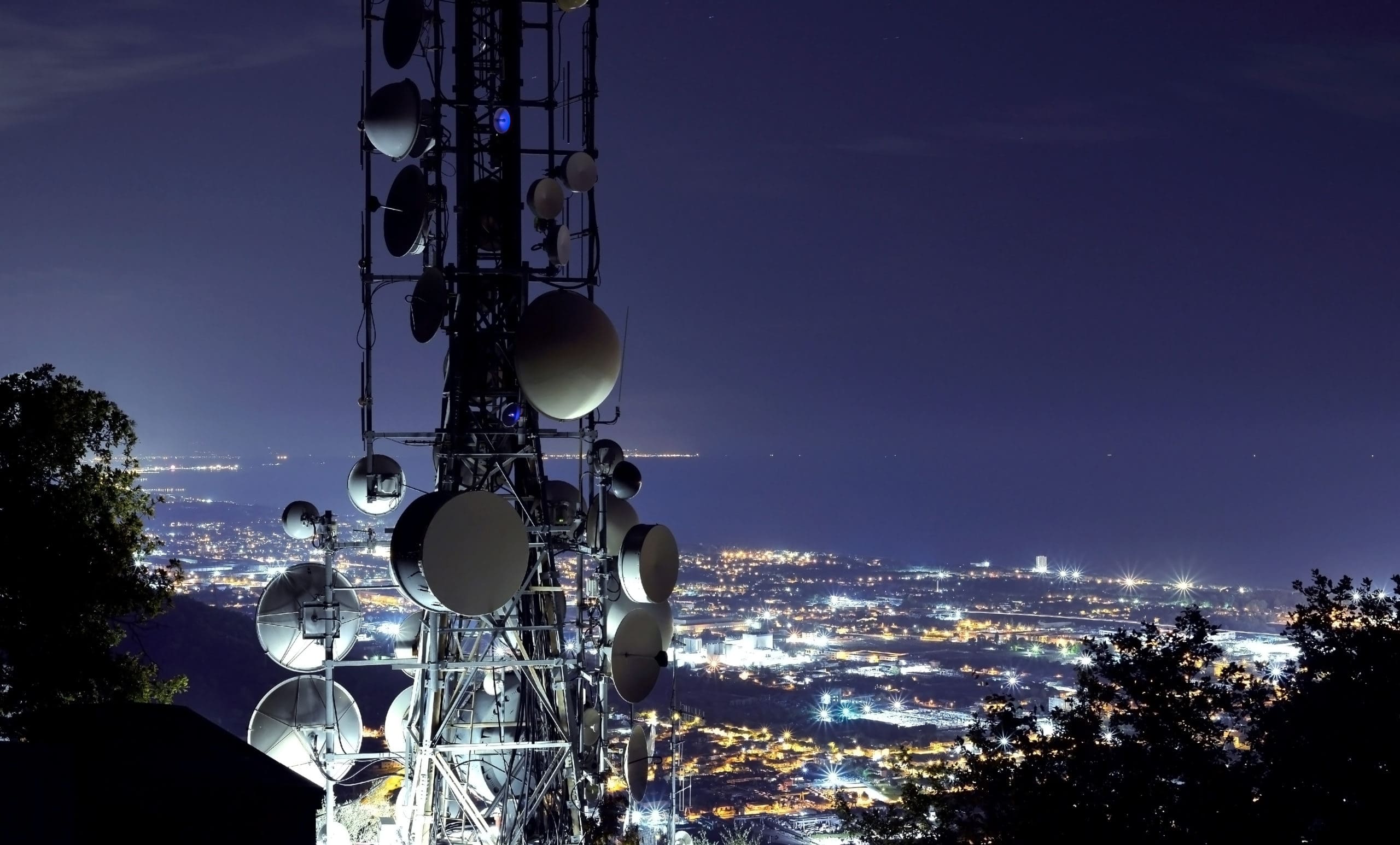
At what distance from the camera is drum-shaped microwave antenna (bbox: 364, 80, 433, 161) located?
11.5 meters

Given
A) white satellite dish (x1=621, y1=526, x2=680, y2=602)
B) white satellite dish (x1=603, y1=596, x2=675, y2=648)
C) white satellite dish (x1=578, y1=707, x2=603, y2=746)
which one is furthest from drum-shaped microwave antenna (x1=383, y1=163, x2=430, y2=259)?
white satellite dish (x1=578, y1=707, x2=603, y2=746)

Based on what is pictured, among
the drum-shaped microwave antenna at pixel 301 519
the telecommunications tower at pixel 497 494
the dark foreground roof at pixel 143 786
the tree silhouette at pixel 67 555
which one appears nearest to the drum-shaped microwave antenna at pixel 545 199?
the telecommunications tower at pixel 497 494

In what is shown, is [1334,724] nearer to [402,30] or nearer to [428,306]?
[428,306]

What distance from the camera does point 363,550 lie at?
1323 centimetres

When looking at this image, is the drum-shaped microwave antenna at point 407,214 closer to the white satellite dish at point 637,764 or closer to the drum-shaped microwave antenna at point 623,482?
the drum-shaped microwave antenna at point 623,482

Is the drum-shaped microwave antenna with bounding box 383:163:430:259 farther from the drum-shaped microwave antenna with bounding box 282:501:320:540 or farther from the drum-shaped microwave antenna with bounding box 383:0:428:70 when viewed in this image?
the drum-shaped microwave antenna with bounding box 282:501:320:540

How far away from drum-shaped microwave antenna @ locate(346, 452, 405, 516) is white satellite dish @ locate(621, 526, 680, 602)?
2426 mm

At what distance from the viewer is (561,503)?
12.3 meters

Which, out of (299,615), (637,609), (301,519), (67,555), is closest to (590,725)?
(637,609)

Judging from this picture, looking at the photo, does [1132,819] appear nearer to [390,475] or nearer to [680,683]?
[390,475]

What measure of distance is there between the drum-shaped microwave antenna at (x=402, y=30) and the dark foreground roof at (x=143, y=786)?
7943mm

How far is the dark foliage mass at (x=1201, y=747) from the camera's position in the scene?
30.6 ft

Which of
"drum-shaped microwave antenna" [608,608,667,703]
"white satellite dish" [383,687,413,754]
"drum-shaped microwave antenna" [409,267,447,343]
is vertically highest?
"drum-shaped microwave antenna" [409,267,447,343]

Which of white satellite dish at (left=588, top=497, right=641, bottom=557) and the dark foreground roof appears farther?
white satellite dish at (left=588, top=497, right=641, bottom=557)
